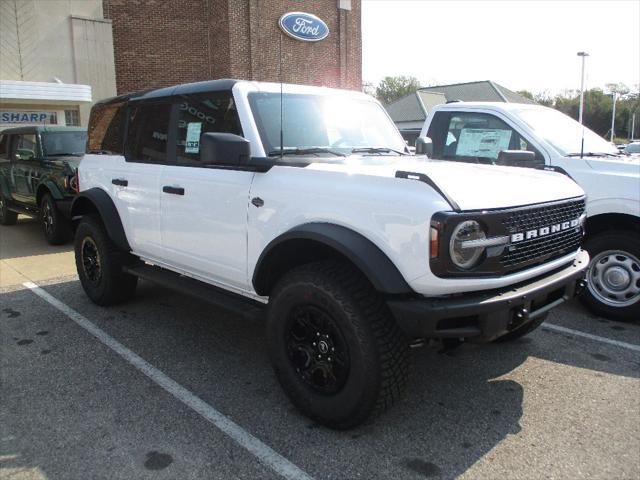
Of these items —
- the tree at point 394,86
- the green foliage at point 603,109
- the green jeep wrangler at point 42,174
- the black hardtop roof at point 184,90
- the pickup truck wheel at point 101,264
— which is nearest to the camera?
the black hardtop roof at point 184,90

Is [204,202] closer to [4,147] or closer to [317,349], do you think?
[317,349]

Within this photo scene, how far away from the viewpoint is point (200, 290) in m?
3.99

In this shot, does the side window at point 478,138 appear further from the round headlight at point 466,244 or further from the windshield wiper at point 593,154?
the round headlight at point 466,244

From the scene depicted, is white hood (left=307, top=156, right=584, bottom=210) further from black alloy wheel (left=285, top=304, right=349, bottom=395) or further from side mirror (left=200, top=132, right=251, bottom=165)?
black alloy wheel (left=285, top=304, right=349, bottom=395)

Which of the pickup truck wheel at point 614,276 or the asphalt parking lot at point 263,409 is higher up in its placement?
the pickup truck wheel at point 614,276

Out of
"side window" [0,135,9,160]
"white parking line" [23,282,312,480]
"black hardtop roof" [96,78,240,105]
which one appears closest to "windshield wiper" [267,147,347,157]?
"black hardtop roof" [96,78,240,105]

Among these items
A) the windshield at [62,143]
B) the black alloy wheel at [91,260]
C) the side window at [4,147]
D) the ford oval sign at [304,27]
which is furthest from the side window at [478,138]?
the ford oval sign at [304,27]

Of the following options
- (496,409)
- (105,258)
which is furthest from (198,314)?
(496,409)

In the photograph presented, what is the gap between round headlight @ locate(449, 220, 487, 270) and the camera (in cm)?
262

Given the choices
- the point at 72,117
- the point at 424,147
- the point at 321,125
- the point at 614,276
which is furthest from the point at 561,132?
the point at 72,117

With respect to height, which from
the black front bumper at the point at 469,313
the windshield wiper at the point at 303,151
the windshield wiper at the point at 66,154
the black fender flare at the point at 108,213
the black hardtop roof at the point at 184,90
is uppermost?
the black hardtop roof at the point at 184,90

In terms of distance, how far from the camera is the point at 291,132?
3.77 meters

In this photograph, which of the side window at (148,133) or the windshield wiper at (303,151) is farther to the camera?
the side window at (148,133)

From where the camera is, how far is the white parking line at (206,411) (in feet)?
9.02
